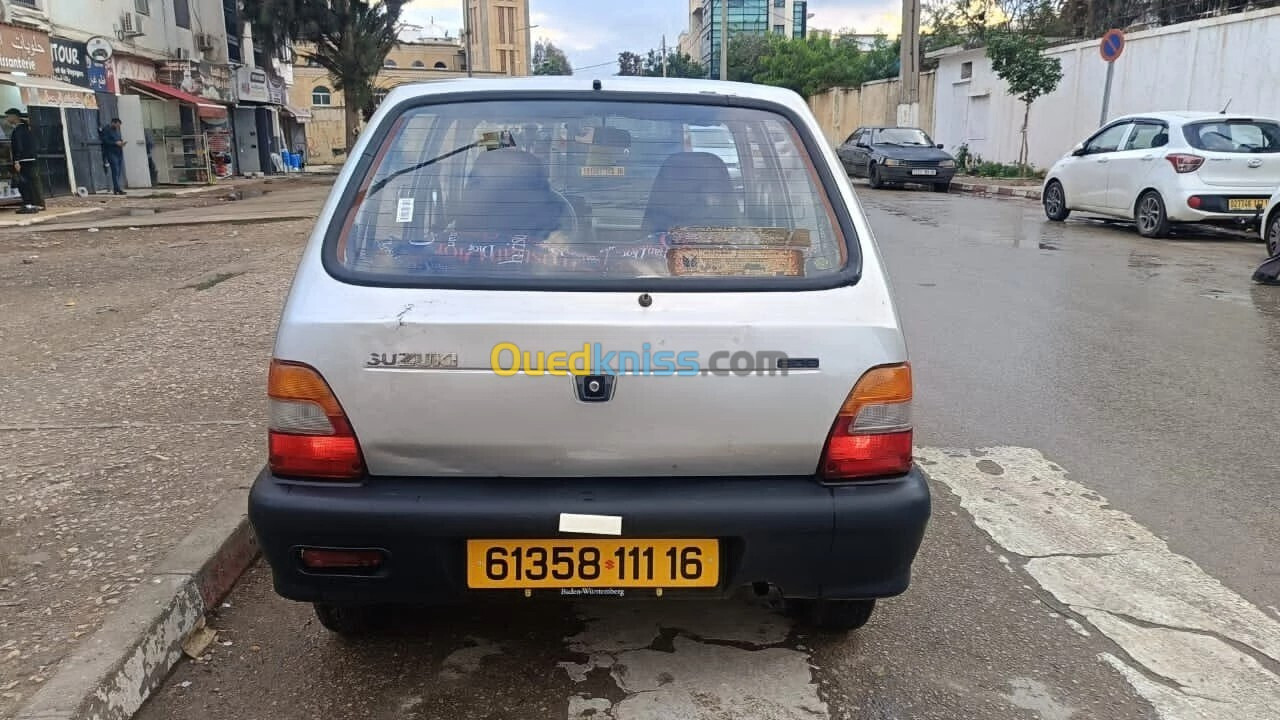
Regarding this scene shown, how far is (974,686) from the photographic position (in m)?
2.74

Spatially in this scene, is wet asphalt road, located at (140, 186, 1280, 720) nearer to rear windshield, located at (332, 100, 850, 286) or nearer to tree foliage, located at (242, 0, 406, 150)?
rear windshield, located at (332, 100, 850, 286)

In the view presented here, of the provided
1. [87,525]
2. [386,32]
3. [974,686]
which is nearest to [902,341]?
[974,686]

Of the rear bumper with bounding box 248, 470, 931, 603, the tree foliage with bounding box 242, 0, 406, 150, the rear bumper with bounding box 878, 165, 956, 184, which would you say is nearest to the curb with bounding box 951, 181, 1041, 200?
the rear bumper with bounding box 878, 165, 956, 184

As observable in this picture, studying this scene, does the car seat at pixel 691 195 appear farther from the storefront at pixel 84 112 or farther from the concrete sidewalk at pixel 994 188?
the storefront at pixel 84 112

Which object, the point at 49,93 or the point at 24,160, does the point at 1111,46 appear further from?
the point at 49,93

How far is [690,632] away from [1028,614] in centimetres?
109

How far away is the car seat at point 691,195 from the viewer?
270 cm

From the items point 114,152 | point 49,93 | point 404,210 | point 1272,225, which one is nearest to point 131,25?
point 114,152

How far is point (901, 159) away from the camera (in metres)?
21.8

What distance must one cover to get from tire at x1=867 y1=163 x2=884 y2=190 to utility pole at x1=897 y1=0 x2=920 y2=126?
16.9 ft

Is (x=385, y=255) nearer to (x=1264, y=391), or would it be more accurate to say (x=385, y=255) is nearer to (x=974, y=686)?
(x=974, y=686)

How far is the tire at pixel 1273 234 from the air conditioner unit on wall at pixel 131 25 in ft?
77.5

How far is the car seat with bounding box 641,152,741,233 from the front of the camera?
2.70 meters

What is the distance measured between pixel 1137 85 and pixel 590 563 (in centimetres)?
2183
